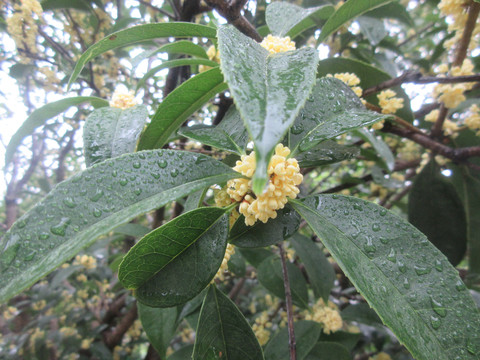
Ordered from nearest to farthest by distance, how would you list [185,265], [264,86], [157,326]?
[264,86] → [185,265] → [157,326]

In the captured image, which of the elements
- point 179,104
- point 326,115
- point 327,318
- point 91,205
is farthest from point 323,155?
point 327,318

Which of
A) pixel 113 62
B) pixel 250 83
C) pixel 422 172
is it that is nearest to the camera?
pixel 250 83

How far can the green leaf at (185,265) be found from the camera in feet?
1.50

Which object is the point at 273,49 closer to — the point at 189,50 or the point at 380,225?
the point at 189,50

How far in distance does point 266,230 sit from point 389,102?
592 millimetres

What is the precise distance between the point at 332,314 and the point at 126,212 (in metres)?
0.99

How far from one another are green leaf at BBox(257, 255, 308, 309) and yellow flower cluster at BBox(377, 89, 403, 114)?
0.60m

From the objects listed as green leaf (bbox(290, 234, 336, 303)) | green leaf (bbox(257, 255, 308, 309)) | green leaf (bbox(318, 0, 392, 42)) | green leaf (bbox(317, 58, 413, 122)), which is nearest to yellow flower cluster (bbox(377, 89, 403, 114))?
green leaf (bbox(317, 58, 413, 122))

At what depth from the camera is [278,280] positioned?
40.9 inches

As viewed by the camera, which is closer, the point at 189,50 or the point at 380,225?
the point at 380,225

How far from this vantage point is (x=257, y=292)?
80.7 inches

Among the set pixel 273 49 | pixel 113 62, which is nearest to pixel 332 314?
pixel 273 49

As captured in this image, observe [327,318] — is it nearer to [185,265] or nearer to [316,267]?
[316,267]

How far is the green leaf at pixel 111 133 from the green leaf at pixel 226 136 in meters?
0.09
